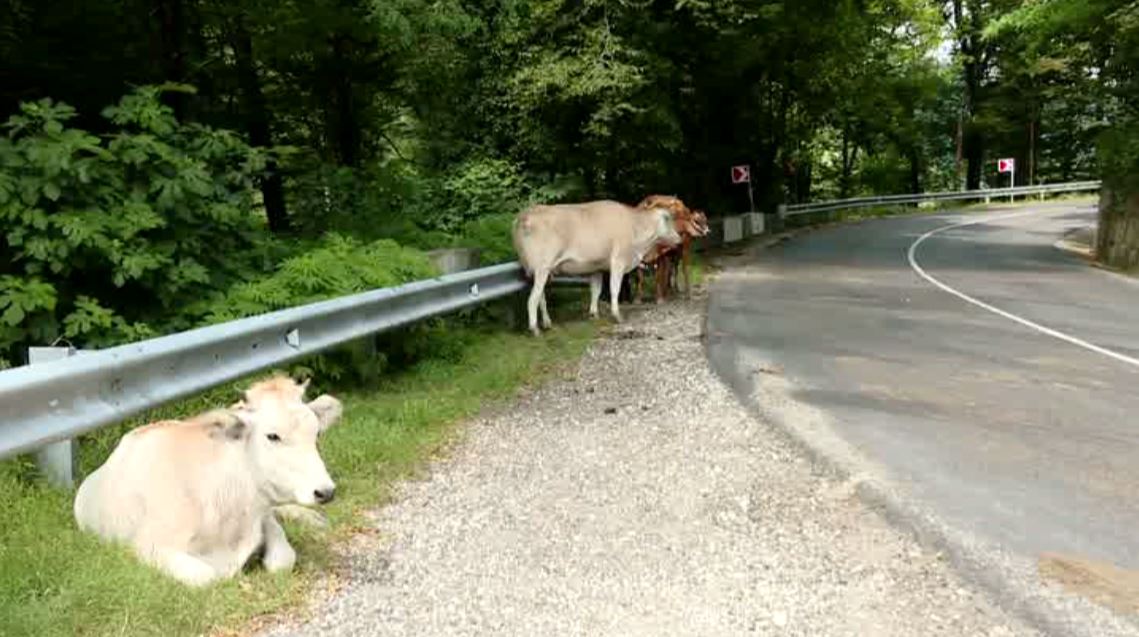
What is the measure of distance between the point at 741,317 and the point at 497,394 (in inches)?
210

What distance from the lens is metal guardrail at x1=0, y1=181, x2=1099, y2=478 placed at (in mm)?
4211

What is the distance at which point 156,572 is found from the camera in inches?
151

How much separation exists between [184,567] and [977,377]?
7.13m

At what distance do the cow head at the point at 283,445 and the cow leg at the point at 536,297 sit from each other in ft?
24.1

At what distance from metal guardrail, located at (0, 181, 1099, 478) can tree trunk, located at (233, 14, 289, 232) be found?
34.3 feet

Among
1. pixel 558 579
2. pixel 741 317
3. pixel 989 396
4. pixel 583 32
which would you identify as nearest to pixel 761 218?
pixel 583 32

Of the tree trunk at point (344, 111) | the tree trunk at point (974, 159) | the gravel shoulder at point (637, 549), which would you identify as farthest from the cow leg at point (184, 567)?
the tree trunk at point (974, 159)

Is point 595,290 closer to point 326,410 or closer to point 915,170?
point 326,410

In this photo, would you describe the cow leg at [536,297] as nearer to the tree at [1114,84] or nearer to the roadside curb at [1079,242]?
the tree at [1114,84]

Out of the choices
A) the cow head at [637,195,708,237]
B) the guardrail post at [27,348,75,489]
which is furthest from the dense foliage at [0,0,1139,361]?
the cow head at [637,195,708,237]

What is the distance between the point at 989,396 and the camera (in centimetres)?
814

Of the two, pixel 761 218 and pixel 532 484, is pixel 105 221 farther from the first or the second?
pixel 761 218

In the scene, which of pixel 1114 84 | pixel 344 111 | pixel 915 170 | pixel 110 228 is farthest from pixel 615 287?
pixel 915 170

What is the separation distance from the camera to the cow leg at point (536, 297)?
11.5m
